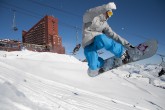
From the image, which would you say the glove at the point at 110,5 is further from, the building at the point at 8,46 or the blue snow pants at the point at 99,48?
the building at the point at 8,46

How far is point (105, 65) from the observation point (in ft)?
19.2

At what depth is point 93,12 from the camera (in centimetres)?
489

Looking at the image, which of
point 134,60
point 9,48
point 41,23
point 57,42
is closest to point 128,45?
point 134,60

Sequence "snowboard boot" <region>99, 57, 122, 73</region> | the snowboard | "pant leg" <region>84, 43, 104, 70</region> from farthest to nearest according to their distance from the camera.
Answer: "snowboard boot" <region>99, 57, 122, 73</region>
"pant leg" <region>84, 43, 104, 70</region>
the snowboard

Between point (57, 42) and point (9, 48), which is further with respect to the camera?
point (57, 42)

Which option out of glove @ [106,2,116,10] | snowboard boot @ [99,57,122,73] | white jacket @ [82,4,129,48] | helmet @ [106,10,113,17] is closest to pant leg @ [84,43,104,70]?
white jacket @ [82,4,129,48]

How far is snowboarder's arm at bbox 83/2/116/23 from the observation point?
184 inches

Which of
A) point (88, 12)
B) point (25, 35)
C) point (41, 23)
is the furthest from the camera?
point (25, 35)

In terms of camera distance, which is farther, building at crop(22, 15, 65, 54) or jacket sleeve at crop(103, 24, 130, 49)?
building at crop(22, 15, 65, 54)

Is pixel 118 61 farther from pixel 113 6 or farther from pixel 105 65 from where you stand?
pixel 113 6

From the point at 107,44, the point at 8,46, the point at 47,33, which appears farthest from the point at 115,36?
the point at 47,33

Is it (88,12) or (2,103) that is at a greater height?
(88,12)

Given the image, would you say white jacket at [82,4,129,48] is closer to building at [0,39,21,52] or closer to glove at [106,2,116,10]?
glove at [106,2,116,10]

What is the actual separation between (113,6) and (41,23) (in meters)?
43.9
